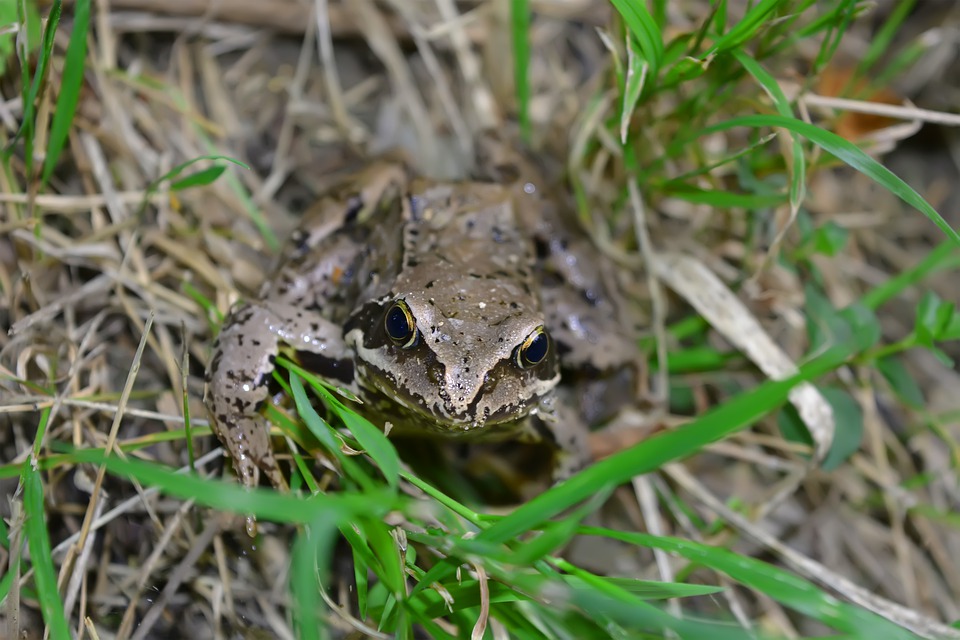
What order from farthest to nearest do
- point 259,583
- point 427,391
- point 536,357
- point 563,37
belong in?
point 563,37 → point 259,583 → point 536,357 → point 427,391

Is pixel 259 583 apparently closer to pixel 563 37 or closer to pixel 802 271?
pixel 802 271

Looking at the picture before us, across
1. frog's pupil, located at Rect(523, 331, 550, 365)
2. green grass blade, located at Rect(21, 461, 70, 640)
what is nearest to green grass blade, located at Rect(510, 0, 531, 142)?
frog's pupil, located at Rect(523, 331, 550, 365)

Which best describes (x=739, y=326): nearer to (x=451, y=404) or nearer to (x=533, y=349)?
(x=533, y=349)

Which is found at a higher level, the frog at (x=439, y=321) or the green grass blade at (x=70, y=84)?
the green grass blade at (x=70, y=84)

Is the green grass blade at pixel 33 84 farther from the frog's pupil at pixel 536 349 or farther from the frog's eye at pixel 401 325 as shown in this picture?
the frog's pupil at pixel 536 349

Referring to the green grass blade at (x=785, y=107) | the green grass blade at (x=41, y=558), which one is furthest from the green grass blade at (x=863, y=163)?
the green grass blade at (x=41, y=558)

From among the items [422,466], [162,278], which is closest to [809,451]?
[422,466]
